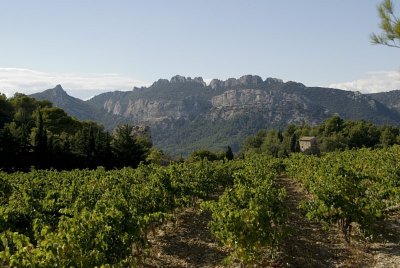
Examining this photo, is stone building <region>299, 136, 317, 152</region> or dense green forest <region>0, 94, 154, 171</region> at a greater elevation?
dense green forest <region>0, 94, 154, 171</region>

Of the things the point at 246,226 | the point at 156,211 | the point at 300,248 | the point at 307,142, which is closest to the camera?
the point at 246,226

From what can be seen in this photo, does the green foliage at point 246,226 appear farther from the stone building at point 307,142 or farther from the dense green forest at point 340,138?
the stone building at point 307,142

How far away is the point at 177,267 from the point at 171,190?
6146 mm

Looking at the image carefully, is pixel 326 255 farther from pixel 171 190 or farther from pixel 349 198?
pixel 171 190

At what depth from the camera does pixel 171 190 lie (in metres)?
19.6

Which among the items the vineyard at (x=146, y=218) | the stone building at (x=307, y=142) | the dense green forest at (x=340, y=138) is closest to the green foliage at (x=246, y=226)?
the vineyard at (x=146, y=218)

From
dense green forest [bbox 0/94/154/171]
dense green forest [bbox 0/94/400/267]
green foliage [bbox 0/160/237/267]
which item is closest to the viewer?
green foliage [bbox 0/160/237/267]

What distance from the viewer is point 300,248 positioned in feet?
50.3

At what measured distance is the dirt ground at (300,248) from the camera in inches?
549

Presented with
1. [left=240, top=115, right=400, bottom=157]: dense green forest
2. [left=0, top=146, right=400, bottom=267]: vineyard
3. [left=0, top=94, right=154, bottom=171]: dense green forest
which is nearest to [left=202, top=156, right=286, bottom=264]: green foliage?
[left=0, top=146, right=400, bottom=267]: vineyard

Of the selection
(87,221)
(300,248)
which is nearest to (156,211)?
(300,248)

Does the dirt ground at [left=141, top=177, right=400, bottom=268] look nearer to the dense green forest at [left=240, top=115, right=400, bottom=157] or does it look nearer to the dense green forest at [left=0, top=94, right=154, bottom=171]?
the dense green forest at [left=0, top=94, right=154, bottom=171]

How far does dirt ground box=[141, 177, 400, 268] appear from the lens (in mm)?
13945

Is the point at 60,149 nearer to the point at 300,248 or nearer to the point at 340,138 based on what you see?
the point at 300,248
